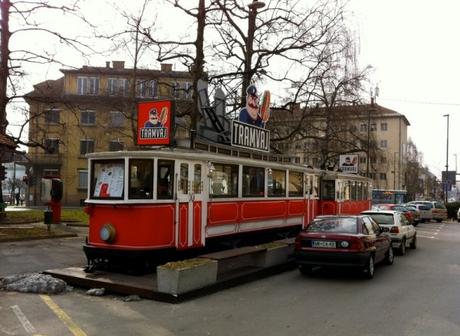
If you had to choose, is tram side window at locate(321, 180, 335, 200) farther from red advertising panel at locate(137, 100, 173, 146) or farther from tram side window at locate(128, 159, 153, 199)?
tram side window at locate(128, 159, 153, 199)

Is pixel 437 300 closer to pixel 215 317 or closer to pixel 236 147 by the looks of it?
pixel 215 317

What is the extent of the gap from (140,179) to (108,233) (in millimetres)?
1314

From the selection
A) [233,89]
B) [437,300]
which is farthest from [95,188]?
[233,89]

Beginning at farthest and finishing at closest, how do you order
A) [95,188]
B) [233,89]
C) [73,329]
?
→ 1. [233,89]
2. [95,188]
3. [73,329]

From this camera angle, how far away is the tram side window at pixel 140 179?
11297 mm

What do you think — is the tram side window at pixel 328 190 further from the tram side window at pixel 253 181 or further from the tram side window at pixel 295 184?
the tram side window at pixel 253 181

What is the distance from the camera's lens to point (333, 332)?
7312 millimetres

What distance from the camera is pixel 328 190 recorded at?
22469 millimetres

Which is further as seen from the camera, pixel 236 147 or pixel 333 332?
pixel 236 147

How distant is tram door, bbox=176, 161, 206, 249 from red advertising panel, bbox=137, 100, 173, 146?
99 cm

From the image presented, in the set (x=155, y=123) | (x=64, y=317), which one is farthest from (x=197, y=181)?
(x=64, y=317)

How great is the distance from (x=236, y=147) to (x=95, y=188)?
4.95 meters

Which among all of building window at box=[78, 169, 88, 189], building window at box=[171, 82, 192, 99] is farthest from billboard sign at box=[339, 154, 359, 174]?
building window at box=[78, 169, 88, 189]

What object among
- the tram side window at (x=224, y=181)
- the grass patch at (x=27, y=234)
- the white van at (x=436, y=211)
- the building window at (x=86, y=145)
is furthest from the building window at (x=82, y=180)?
the tram side window at (x=224, y=181)
